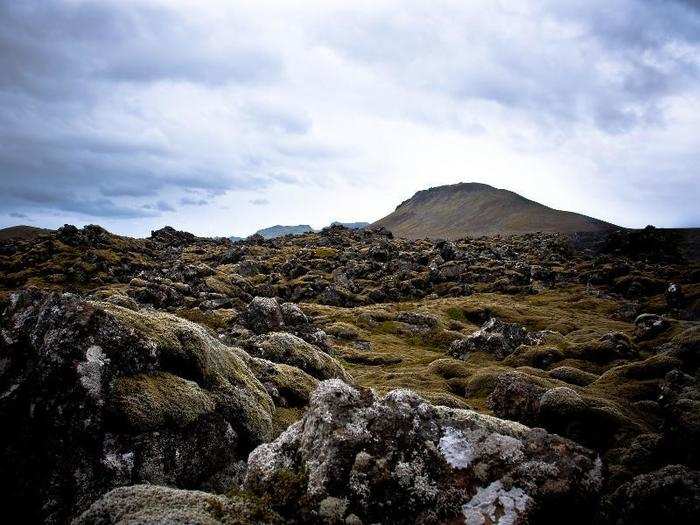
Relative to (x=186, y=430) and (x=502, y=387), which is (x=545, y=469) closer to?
(x=186, y=430)

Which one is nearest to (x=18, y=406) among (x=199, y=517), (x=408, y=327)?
(x=199, y=517)

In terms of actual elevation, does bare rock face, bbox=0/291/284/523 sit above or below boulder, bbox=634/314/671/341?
above

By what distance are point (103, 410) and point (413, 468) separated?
26.3 ft

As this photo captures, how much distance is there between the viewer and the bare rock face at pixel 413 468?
326 inches

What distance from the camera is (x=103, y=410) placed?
11.4 m

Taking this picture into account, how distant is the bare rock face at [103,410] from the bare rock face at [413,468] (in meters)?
3.16

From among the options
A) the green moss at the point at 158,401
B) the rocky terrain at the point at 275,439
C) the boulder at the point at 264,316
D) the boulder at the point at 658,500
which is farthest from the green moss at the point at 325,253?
the boulder at the point at 658,500

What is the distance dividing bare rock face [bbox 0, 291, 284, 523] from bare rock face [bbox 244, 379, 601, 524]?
3.16 metres

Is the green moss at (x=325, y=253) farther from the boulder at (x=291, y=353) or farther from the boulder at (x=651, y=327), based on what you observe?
the boulder at (x=291, y=353)

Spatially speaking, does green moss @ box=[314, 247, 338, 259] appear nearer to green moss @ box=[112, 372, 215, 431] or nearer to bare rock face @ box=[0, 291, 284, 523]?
bare rock face @ box=[0, 291, 284, 523]

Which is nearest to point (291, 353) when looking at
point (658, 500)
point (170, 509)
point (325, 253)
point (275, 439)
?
point (275, 439)

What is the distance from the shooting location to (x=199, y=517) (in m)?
7.63

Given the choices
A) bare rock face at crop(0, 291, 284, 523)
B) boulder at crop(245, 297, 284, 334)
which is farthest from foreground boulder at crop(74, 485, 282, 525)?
boulder at crop(245, 297, 284, 334)

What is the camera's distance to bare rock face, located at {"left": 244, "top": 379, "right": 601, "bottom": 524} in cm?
828
